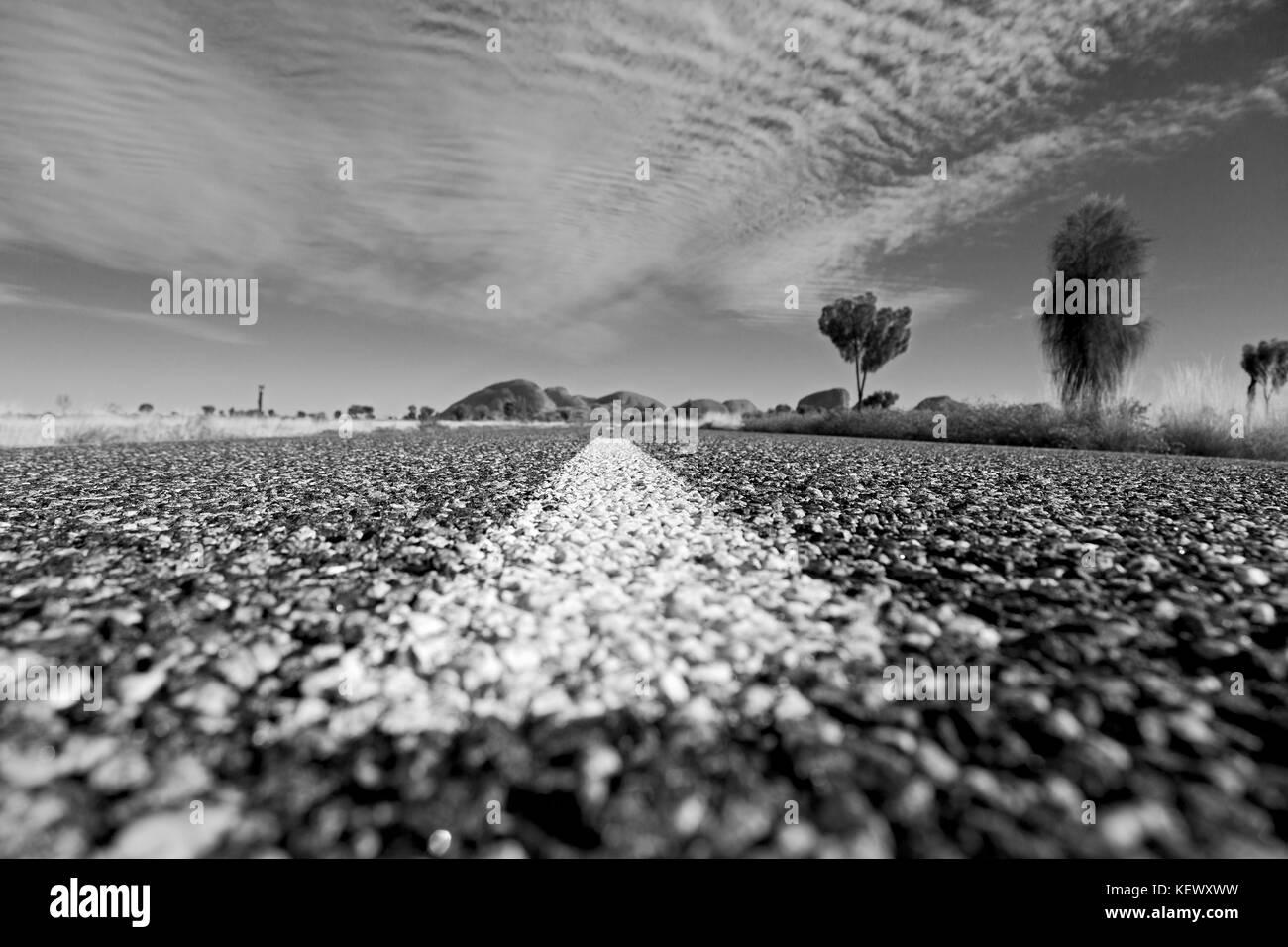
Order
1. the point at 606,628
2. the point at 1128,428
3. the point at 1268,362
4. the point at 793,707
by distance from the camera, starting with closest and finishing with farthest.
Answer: the point at 793,707 → the point at 606,628 → the point at 1128,428 → the point at 1268,362

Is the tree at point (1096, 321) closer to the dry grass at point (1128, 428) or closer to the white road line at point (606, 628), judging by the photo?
the dry grass at point (1128, 428)

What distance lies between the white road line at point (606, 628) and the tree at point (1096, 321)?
851 inches

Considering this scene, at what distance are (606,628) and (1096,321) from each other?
24738mm

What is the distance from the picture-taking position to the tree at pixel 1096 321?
1908cm

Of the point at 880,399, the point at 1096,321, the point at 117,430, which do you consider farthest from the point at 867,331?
the point at 117,430

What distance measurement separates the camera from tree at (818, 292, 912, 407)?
45.6 meters

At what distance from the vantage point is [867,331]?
46.0 meters

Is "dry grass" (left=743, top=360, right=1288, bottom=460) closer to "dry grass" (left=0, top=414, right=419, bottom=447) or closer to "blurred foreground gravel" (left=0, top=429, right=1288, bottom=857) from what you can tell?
"blurred foreground gravel" (left=0, top=429, right=1288, bottom=857)

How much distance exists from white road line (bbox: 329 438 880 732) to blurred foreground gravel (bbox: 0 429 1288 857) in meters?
0.02

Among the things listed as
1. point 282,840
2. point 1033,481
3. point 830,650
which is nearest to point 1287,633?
point 830,650

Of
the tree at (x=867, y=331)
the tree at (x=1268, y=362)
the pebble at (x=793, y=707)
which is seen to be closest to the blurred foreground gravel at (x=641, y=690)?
the pebble at (x=793, y=707)

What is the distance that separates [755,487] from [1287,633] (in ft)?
13.2

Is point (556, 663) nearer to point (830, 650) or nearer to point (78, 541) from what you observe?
point (830, 650)

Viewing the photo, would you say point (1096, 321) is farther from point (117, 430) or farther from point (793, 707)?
point (117, 430)
